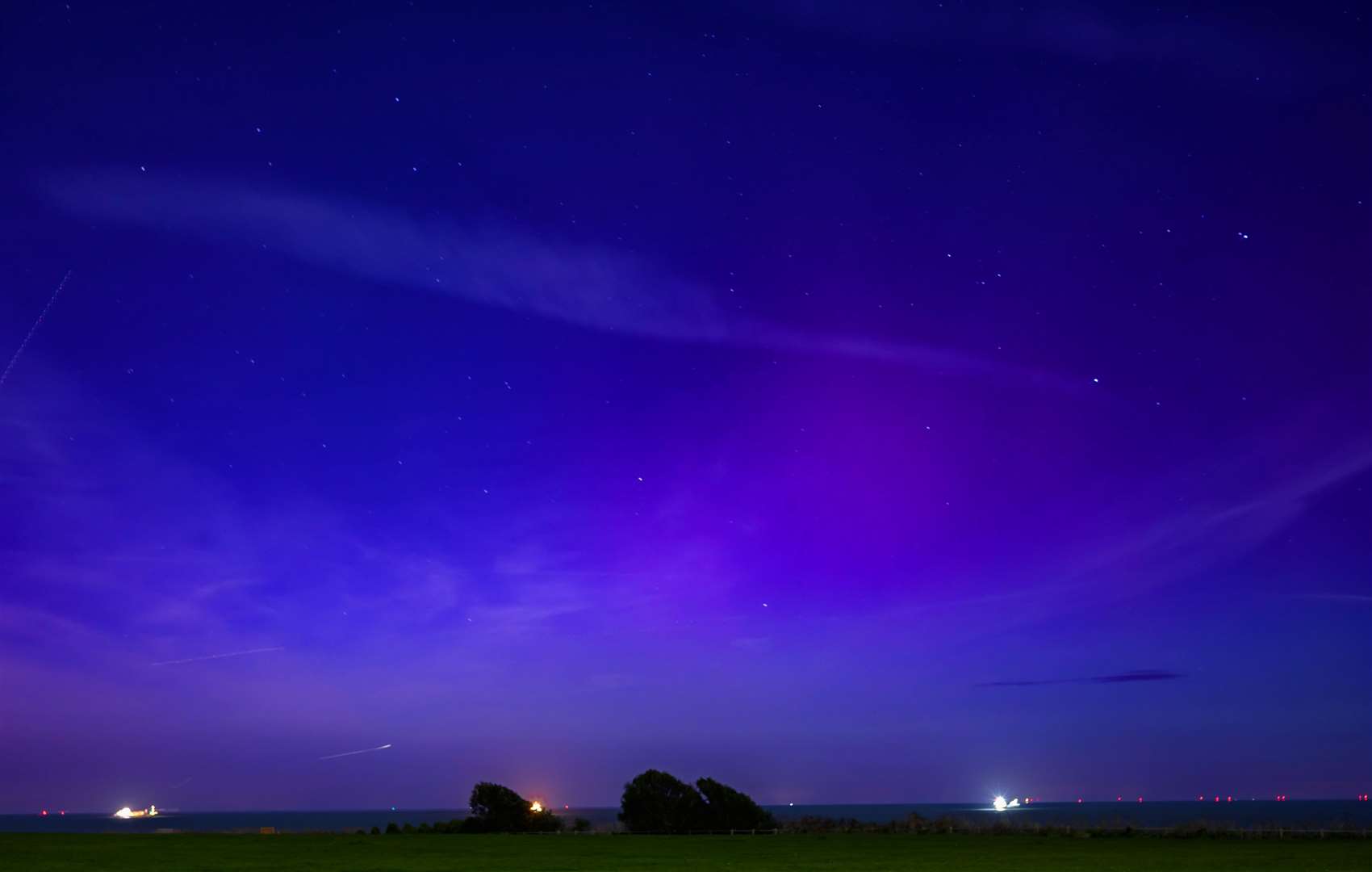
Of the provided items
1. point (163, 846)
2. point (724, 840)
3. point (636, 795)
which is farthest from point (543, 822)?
point (163, 846)

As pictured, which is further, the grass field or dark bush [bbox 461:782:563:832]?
dark bush [bbox 461:782:563:832]

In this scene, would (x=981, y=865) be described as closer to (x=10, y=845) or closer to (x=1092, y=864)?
(x=1092, y=864)

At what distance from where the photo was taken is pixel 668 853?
155ft

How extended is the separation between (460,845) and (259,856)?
14.2m

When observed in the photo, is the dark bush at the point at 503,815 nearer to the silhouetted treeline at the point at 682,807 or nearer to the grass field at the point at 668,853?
the silhouetted treeline at the point at 682,807

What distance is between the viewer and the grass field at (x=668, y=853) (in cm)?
3825

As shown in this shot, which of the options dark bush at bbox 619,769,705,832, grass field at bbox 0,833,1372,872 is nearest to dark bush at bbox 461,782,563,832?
dark bush at bbox 619,769,705,832

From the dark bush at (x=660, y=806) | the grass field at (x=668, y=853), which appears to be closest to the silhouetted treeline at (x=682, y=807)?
the dark bush at (x=660, y=806)

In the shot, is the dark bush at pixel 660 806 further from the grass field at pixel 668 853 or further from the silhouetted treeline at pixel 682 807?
the grass field at pixel 668 853

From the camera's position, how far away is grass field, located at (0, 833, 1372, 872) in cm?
3825

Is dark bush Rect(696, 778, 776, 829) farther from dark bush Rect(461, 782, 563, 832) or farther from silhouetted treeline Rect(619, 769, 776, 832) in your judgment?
dark bush Rect(461, 782, 563, 832)

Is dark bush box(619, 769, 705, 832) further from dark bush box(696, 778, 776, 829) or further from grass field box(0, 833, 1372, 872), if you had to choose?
grass field box(0, 833, 1372, 872)

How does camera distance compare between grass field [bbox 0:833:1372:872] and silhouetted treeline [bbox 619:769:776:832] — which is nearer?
grass field [bbox 0:833:1372:872]

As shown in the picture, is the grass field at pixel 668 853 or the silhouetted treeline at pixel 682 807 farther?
the silhouetted treeline at pixel 682 807
